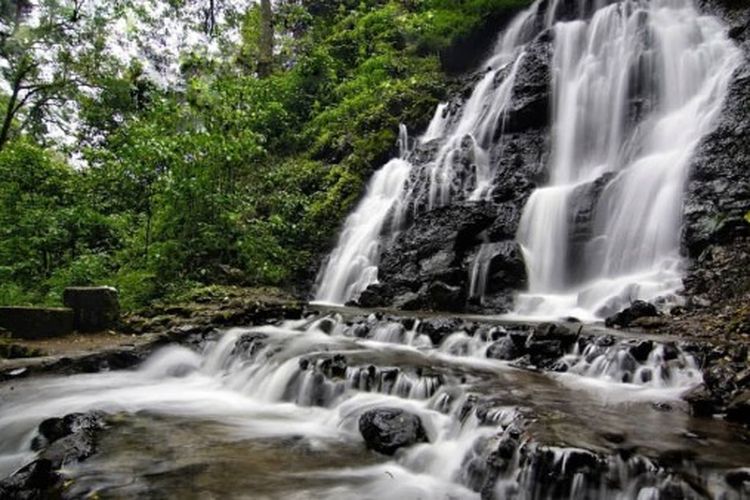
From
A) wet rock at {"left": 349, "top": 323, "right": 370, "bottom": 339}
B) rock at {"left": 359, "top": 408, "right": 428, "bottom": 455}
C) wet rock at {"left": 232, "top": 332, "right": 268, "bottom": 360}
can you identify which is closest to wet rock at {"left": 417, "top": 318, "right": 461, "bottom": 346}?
wet rock at {"left": 349, "top": 323, "right": 370, "bottom": 339}

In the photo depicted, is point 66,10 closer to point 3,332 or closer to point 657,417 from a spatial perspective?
point 3,332

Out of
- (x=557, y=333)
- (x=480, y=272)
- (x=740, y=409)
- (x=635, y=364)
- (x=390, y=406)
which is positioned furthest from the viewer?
(x=480, y=272)

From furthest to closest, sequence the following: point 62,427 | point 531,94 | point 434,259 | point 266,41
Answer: point 266,41 → point 531,94 → point 434,259 → point 62,427

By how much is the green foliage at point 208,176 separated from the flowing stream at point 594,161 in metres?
1.47

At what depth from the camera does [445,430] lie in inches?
185

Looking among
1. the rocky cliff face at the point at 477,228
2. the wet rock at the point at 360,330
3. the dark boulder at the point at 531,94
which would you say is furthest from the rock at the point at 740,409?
the dark boulder at the point at 531,94

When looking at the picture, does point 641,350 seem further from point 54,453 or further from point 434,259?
point 434,259

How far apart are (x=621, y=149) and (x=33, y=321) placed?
11799mm

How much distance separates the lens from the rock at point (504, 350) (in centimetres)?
661

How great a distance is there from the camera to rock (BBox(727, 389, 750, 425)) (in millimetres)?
4289

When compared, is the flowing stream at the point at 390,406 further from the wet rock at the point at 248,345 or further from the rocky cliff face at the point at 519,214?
the rocky cliff face at the point at 519,214

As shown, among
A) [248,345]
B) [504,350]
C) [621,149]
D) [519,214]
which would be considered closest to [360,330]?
[248,345]

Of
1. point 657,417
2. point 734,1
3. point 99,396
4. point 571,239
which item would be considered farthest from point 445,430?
point 734,1

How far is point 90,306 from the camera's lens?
28.6ft
